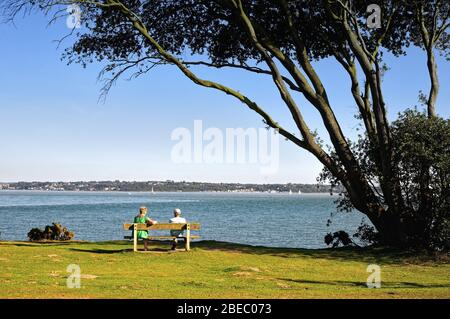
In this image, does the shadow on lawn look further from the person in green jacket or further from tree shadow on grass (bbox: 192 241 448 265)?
the person in green jacket

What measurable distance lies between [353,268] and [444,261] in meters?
3.55

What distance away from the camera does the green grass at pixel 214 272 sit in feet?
37.5

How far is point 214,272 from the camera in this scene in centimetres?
1469

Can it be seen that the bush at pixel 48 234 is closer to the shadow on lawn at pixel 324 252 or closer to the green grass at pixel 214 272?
the shadow on lawn at pixel 324 252

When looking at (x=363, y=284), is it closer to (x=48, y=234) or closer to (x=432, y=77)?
(x=432, y=77)

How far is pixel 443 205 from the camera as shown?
18594 mm

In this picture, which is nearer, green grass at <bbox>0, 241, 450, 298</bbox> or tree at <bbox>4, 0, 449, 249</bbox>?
green grass at <bbox>0, 241, 450, 298</bbox>

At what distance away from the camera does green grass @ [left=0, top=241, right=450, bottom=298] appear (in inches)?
450

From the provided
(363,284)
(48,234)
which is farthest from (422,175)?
(48,234)

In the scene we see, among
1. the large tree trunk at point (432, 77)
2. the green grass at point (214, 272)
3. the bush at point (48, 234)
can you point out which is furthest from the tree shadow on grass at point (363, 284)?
the bush at point (48, 234)

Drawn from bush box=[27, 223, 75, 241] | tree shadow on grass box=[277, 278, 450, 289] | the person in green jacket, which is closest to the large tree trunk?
tree shadow on grass box=[277, 278, 450, 289]
